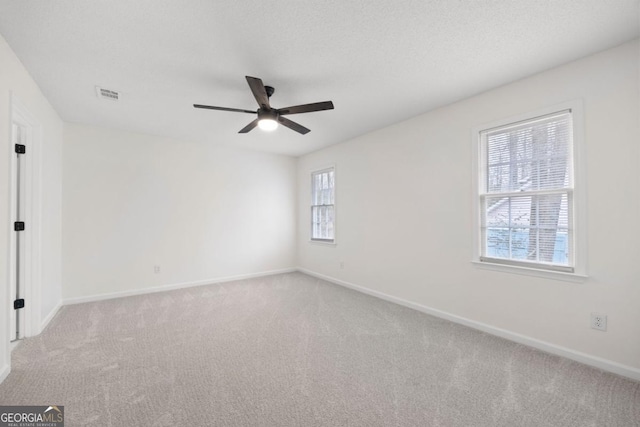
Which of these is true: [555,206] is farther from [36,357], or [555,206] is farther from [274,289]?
[36,357]

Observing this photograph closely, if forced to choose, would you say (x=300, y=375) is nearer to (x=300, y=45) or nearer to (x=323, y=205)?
(x=300, y=45)

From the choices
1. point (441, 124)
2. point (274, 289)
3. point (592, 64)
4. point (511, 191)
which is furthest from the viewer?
point (274, 289)

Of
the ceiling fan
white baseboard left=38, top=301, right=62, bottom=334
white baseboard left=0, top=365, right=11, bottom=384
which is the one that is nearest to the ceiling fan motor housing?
the ceiling fan

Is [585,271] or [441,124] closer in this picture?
[585,271]

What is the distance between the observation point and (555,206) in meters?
2.52

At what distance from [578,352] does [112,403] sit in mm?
3659

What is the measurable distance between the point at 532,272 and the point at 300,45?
294 centimetres

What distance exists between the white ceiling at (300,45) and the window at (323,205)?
221cm

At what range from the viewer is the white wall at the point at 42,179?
207 cm

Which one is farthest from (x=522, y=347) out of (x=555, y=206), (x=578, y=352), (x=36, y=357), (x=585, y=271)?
(x=36, y=357)

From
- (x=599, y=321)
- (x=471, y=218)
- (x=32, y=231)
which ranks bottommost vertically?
(x=599, y=321)

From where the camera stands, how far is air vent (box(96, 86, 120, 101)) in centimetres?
287

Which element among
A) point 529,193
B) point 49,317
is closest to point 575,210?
point 529,193

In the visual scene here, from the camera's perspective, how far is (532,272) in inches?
103
